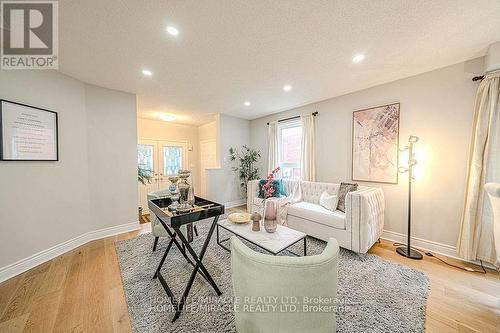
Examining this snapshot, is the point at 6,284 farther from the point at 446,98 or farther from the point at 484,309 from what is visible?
the point at 446,98

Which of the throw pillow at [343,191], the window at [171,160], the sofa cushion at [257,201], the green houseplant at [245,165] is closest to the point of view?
the throw pillow at [343,191]

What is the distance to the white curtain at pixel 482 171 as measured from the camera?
2014mm

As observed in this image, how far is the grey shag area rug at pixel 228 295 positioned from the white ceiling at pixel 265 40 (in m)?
2.61

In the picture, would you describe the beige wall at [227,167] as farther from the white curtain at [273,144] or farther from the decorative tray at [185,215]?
the decorative tray at [185,215]

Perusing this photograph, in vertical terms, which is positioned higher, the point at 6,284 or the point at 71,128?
the point at 71,128

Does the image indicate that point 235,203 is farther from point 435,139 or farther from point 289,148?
point 435,139

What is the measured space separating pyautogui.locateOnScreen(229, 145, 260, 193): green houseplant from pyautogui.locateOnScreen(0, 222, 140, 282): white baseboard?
2826mm

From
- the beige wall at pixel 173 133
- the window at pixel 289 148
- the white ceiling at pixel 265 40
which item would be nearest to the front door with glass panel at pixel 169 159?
the beige wall at pixel 173 133

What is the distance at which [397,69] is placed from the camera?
2.46 meters

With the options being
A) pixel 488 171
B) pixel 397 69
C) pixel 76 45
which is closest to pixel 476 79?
pixel 397 69

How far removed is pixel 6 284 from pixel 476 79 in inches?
236

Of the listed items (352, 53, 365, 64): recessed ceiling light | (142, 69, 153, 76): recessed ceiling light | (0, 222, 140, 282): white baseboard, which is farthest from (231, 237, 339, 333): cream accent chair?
(0, 222, 140, 282): white baseboard

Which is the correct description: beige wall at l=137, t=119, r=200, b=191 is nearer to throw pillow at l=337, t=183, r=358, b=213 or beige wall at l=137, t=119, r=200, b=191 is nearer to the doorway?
the doorway

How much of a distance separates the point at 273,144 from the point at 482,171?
3.51 meters
